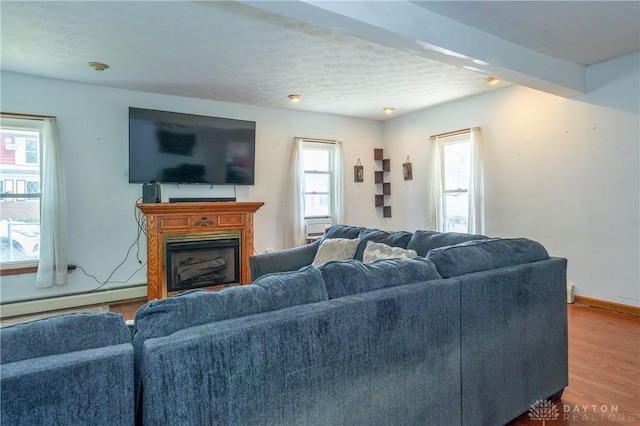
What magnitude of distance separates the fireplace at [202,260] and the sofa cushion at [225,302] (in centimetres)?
314

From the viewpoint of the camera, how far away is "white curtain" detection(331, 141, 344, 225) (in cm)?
561

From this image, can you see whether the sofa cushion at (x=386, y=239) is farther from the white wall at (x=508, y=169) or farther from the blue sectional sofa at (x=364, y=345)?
the white wall at (x=508, y=169)

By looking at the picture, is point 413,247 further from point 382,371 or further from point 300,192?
point 300,192

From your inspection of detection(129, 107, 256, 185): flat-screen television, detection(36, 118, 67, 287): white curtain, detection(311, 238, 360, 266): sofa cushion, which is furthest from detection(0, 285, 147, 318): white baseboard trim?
detection(311, 238, 360, 266): sofa cushion

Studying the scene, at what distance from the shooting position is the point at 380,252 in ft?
8.56

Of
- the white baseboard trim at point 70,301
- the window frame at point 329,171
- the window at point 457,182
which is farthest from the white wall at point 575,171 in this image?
the white baseboard trim at point 70,301

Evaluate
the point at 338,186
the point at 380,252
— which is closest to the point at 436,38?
the point at 380,252

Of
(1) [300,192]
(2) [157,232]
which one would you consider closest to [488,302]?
(2) [157,232]

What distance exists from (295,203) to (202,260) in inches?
60.8

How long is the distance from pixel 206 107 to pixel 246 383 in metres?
4.34

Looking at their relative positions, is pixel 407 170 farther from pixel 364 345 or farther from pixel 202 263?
pixel 364 345

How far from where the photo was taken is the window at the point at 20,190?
3.68m

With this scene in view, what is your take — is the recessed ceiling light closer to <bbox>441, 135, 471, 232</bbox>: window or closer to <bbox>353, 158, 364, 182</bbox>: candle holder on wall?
<bbox>353, 158, 364, 182</bbox>: candle holder on wall

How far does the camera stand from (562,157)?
3.93 meters
